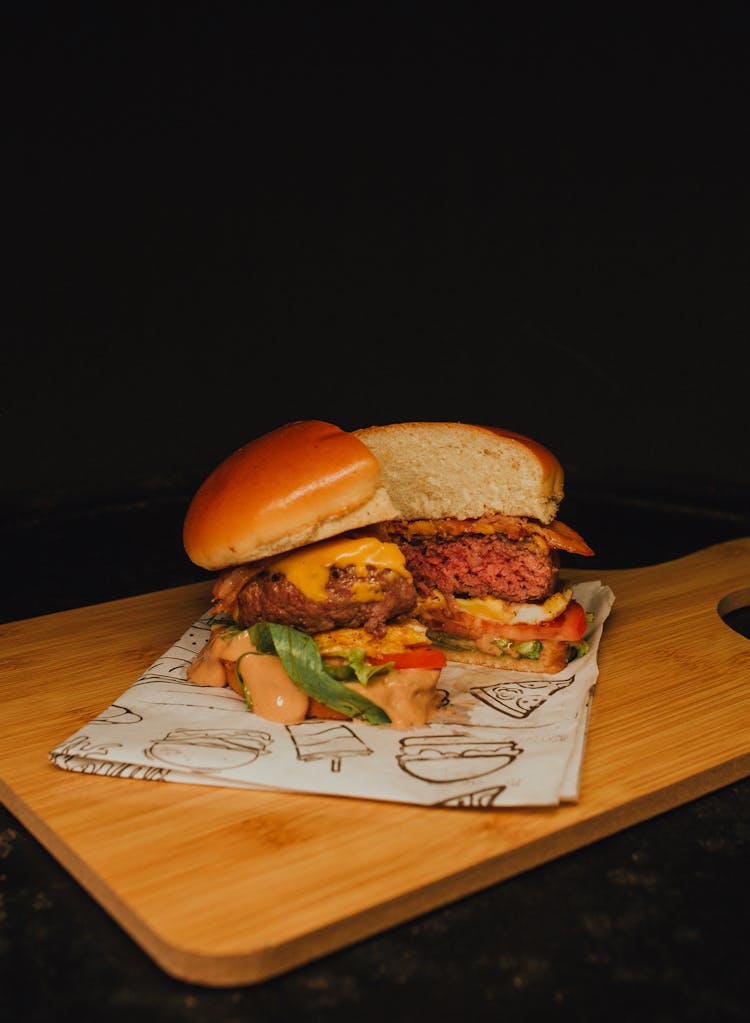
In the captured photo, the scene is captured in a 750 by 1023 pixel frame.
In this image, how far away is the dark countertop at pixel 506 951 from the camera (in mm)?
1831

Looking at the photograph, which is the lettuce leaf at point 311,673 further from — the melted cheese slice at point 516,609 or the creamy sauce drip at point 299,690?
the melted cheese slice at point 516,609

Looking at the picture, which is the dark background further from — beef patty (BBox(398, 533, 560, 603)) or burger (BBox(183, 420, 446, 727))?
burger (BBox(183, 420, 446, 727))

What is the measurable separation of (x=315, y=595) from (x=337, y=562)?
115mm

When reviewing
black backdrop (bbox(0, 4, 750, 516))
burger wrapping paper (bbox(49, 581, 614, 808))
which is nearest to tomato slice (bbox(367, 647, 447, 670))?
burger wrapping paper (bbox(49, 581, 614, 808))

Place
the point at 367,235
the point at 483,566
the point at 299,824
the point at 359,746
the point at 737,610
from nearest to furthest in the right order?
1. the point at 299,824
2. the point at 359,746
3. the point at 483,566
4. the point at 737,610
5. the point at 367,235

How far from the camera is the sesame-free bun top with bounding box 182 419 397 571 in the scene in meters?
2.99

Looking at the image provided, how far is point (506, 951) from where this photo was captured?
1963 millimetres

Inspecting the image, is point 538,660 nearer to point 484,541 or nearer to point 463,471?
point 484,541

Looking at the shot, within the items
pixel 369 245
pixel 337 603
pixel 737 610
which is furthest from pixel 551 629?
pixel 369 245

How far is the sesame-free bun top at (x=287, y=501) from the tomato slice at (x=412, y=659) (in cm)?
36

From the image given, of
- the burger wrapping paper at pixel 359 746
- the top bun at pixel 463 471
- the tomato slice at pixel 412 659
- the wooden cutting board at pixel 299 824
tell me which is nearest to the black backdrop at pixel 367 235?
the top bun at pixel 463 471

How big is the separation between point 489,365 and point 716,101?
1.76m

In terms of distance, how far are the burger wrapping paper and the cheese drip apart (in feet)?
1.17

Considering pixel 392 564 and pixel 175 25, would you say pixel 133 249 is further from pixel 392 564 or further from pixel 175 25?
pixel 392 564
